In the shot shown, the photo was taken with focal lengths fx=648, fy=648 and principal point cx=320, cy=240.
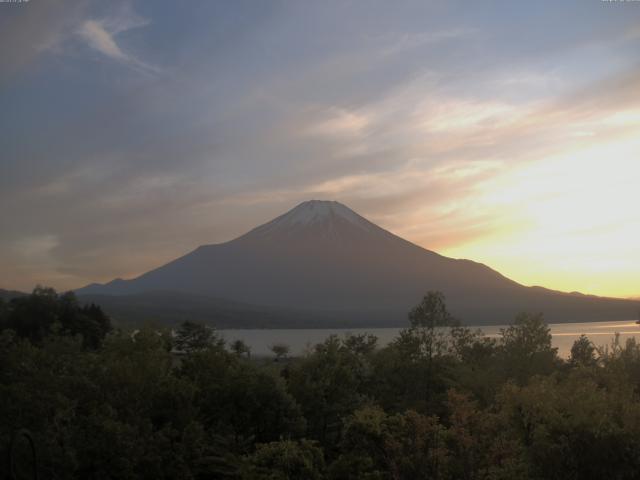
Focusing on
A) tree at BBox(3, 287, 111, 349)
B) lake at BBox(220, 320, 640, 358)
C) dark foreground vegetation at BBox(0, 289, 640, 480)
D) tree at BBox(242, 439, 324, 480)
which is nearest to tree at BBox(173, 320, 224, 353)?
tree at BBox(3, 287, 111, 349)

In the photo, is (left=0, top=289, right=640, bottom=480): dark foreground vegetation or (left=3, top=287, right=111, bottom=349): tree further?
(left=3, top=287, right=111, bottom=349): tree

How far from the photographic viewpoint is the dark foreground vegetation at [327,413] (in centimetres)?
1269

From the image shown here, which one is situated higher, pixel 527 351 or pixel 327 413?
pixel 527 351

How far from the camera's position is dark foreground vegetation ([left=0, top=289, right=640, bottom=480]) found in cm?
1269

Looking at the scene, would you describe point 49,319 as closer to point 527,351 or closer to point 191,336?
point 191,336

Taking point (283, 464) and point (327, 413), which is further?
point (327, 413)

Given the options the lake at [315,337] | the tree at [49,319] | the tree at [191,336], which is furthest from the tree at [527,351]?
the lake at [315,337]

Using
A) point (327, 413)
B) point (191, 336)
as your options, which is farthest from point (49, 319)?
point (327, 413)

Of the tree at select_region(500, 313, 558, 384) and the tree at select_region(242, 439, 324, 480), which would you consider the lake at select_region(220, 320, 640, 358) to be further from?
the tree at select_region(242, 439, 324, 480)

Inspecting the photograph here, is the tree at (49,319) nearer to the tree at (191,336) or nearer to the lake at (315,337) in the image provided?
the tree at (191,336)

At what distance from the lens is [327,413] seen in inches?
801

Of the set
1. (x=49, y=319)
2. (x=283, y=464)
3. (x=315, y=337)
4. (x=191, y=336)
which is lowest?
(x=315, y=337)

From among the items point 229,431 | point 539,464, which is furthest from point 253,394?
point 539,464

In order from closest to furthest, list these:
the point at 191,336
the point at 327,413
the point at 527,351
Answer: the point at 327,413 < the point at 527,351 < the point at 191,336
